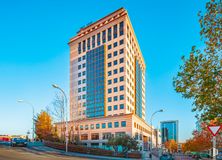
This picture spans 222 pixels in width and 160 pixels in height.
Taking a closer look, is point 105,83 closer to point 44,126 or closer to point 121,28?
point 121,28

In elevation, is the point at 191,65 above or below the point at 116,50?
below

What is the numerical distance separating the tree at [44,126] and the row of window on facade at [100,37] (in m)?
39.0

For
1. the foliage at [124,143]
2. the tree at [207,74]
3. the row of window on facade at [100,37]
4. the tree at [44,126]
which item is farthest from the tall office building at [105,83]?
the tree at [207,74]

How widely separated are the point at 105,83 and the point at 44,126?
33.1m

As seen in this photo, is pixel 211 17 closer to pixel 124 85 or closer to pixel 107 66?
pixel 124 85

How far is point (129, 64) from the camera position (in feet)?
288

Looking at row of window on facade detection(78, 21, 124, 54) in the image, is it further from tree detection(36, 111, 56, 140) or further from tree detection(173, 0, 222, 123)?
tree detection(173, 0, 222, 123)

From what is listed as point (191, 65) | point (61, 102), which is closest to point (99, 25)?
point (61, 102)

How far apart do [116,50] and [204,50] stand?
242 feet

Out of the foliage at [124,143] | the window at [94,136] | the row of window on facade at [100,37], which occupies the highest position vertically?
the row of window on facade at [100,37]

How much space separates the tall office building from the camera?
80250 millimetres

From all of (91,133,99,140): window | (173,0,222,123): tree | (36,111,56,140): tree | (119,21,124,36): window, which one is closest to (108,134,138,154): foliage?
(36,111,56,140): tree

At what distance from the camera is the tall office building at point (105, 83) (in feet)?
263

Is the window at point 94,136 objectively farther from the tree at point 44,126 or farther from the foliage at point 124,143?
the foliage at point 124,143
